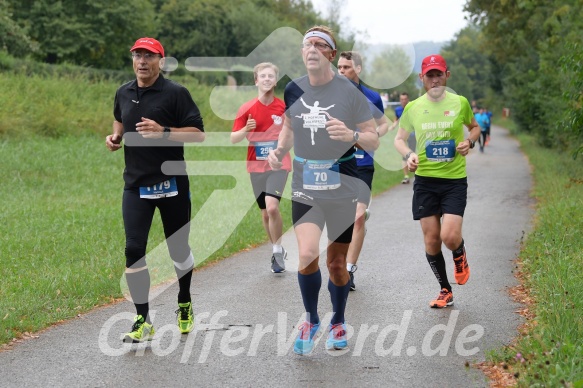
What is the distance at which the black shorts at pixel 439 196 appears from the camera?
7578 mm

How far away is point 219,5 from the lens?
2581 inches

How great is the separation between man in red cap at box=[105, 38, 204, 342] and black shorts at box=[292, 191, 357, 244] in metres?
1.01

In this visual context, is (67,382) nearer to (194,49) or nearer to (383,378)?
(383,378)

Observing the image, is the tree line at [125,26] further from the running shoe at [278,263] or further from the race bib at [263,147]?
the running shoe at [278,263]

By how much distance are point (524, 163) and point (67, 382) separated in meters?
26.7

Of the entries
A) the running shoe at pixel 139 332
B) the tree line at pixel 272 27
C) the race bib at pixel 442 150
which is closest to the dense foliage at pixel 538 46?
the tree line at pixel 272 27

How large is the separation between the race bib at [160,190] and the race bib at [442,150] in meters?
2.48

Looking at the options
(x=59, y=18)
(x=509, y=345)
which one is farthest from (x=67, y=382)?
(x=59, y=18)

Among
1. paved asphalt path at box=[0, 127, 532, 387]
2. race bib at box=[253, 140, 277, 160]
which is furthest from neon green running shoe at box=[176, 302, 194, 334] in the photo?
race bib at box=[253, 140, 277, 160]

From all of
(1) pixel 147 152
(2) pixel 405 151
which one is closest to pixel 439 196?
(2) pixel 405 151

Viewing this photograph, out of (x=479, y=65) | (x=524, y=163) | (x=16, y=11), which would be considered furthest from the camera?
(x=479, y=65)

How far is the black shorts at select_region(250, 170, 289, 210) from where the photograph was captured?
30.7 ft

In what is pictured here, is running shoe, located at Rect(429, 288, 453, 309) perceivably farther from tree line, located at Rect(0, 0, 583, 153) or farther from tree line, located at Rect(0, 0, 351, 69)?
tree line, located at Rect(0, 0, 351, 69)

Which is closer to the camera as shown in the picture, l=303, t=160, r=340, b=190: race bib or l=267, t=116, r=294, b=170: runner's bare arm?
l=303, t=160, r=340, b=190: race bib
